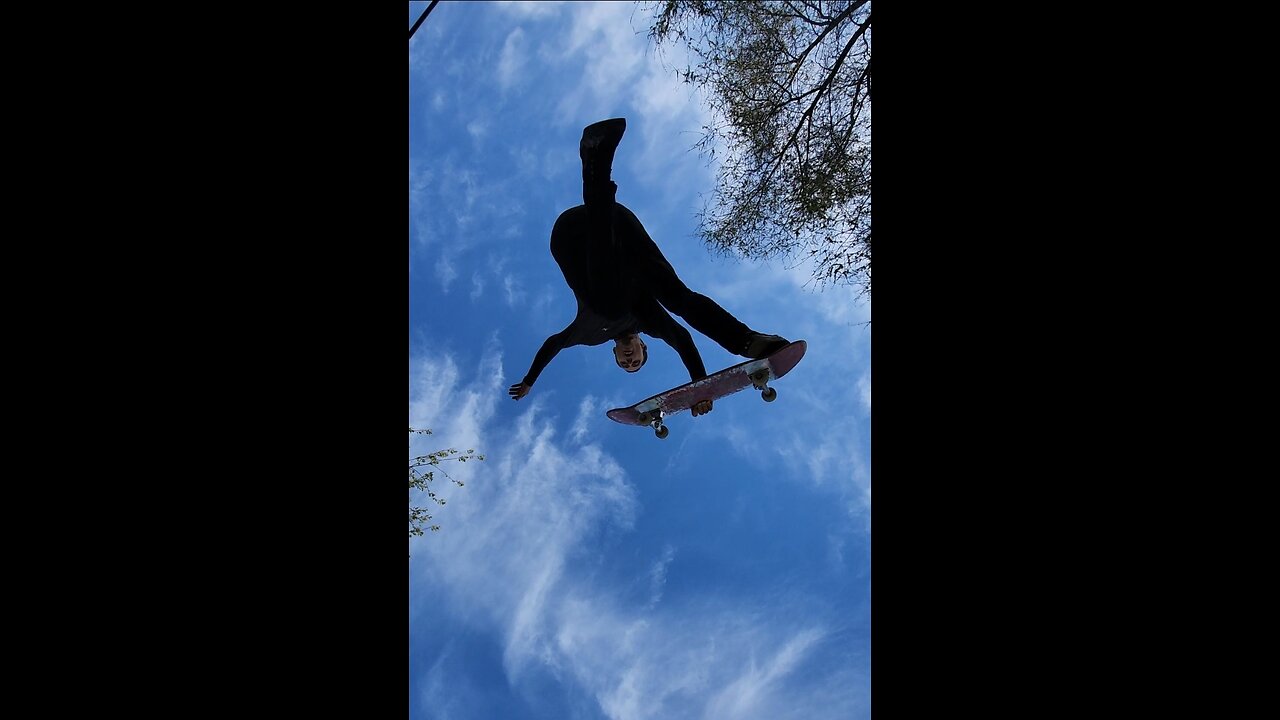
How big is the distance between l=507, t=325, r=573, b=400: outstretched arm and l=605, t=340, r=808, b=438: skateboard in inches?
22.9

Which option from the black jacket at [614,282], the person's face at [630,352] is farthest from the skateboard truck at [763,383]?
the person's face at [630,352]

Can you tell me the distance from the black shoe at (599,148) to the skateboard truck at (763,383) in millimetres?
1487

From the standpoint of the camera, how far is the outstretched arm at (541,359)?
6.20m

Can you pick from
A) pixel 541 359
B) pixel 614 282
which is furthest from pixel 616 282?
pixel 541 359

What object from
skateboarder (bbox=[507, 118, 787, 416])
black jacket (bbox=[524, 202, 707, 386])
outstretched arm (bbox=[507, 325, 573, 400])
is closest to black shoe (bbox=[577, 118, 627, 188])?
skateboarder (bbox=[507, 118, 787, 416])

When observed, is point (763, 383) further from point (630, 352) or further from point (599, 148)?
point (599, 148)

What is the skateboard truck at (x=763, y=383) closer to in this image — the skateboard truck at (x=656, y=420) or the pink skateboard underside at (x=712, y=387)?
the pink skateboard underside at (x=712, y=387)

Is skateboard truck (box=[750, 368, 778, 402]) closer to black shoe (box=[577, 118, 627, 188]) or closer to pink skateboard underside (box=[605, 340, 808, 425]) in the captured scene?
pink skateboard underside (box=[605, 340, 808, 425])

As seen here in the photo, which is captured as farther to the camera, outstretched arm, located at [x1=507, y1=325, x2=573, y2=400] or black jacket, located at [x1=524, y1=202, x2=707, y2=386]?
outstretched arm, located at [x1=507, y1=325, x2=573, y2=400]

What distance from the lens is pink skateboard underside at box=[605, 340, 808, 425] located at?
5445 millimetres

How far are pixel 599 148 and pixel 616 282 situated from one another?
911 millimetres

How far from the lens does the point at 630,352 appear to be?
21.6ft
